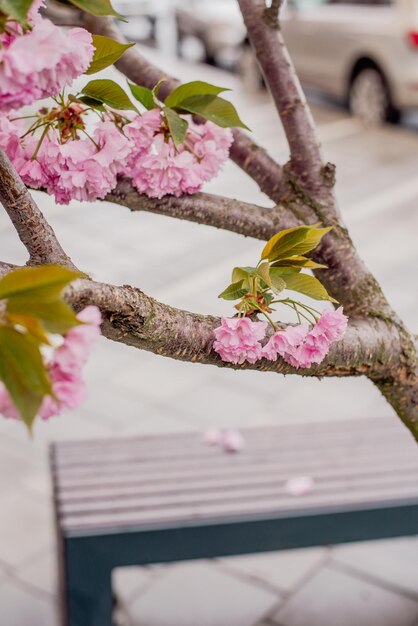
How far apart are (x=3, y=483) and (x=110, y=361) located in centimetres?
119

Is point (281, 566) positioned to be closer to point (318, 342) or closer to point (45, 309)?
point (318, 342)

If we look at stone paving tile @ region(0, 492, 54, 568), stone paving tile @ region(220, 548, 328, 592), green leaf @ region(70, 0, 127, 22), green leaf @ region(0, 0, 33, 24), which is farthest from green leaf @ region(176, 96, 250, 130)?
stone paving tile @ region(0, 492, 54, 568)

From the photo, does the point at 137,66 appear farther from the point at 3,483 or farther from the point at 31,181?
the point at 3,483

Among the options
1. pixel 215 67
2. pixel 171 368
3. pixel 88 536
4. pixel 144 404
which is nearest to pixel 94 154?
pixel 88 536

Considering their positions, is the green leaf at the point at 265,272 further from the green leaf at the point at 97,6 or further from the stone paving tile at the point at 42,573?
the stone paving tile at the point at 42,573

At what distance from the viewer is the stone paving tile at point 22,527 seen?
3.37 meters

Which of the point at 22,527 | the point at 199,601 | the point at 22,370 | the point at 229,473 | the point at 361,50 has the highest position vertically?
the point at 361,50

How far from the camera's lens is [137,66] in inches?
60.2

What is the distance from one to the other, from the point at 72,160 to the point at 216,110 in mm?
193

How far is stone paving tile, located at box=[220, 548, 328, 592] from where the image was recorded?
331 centimetres

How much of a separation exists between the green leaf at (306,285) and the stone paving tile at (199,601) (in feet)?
7.28

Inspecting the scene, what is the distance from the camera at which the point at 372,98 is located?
377 inches

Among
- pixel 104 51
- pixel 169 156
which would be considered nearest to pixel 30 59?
pixel 104 51

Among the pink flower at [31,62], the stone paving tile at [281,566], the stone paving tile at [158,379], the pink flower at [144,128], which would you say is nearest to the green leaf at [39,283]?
the pink flower at [31,62]
